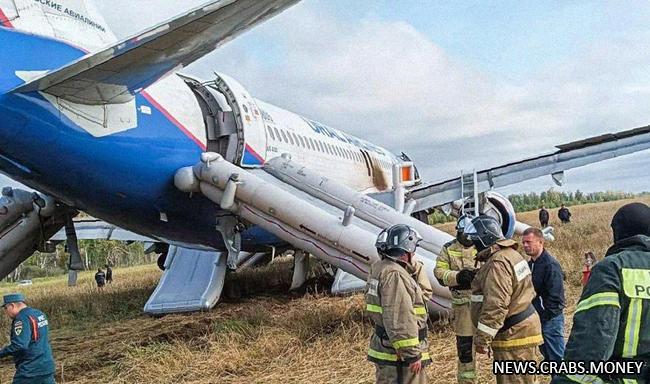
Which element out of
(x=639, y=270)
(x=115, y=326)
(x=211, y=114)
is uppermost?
(x=211, y=114)

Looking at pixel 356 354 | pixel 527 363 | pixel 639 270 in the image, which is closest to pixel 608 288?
pixel 639 270

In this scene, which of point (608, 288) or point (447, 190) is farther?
point (447, 190)

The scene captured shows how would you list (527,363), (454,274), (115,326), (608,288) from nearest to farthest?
(608,288)
(527,363)
(454,274)
(115,326)

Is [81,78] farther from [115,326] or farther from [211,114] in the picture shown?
[115,326]

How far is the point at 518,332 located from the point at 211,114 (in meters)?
6.20

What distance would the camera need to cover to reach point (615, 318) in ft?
9.09

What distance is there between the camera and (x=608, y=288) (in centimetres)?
282

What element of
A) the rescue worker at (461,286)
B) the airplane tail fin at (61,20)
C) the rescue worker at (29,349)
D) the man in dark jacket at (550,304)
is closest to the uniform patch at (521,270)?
the rescue worker at (461,286)

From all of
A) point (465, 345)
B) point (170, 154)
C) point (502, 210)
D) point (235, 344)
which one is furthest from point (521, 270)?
point (502, 210)

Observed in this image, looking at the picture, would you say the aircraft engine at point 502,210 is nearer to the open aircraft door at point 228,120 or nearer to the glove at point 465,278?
the open aircraft door at point 228,120

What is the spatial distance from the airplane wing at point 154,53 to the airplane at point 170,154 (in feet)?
0.05

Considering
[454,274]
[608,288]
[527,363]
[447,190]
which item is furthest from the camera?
[447,190]

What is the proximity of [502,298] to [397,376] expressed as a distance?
95cm

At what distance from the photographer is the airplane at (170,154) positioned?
22.0 feet
